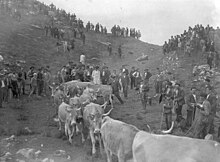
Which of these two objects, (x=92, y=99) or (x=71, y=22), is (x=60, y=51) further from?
(x=92, y=99)

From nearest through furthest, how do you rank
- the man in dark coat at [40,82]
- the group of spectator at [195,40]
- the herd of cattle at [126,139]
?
the herd of cattle at [126,139] → the man in dark coat at [40,82] → the group of spectator at [195,40]

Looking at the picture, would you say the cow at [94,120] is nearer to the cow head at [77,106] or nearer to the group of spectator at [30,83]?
the cow head at [77,106]

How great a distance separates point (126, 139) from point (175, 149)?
10.8ft

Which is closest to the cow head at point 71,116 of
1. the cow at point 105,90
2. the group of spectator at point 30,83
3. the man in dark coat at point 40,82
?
the cow at point 105,90

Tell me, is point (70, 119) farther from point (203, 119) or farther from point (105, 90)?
point (105, 90)

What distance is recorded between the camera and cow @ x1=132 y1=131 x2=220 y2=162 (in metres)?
6.43

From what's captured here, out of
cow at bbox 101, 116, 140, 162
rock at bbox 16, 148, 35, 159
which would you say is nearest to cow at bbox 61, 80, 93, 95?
rock at bbox 16, 148, 35, 159

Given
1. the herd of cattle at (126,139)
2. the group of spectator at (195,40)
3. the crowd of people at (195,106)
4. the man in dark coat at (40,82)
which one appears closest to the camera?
the herd of cattle at (126,139)

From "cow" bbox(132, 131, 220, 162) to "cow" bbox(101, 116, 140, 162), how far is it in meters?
2.35

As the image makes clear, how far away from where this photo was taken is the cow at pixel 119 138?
9941 mm

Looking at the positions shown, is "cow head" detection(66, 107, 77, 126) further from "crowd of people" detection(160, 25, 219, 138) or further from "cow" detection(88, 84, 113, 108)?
"cow" detection(88, 84, 113, 108)

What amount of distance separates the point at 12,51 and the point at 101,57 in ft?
42.1

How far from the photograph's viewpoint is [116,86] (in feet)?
73.7

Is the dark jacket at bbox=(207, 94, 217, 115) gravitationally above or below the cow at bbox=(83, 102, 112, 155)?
above
